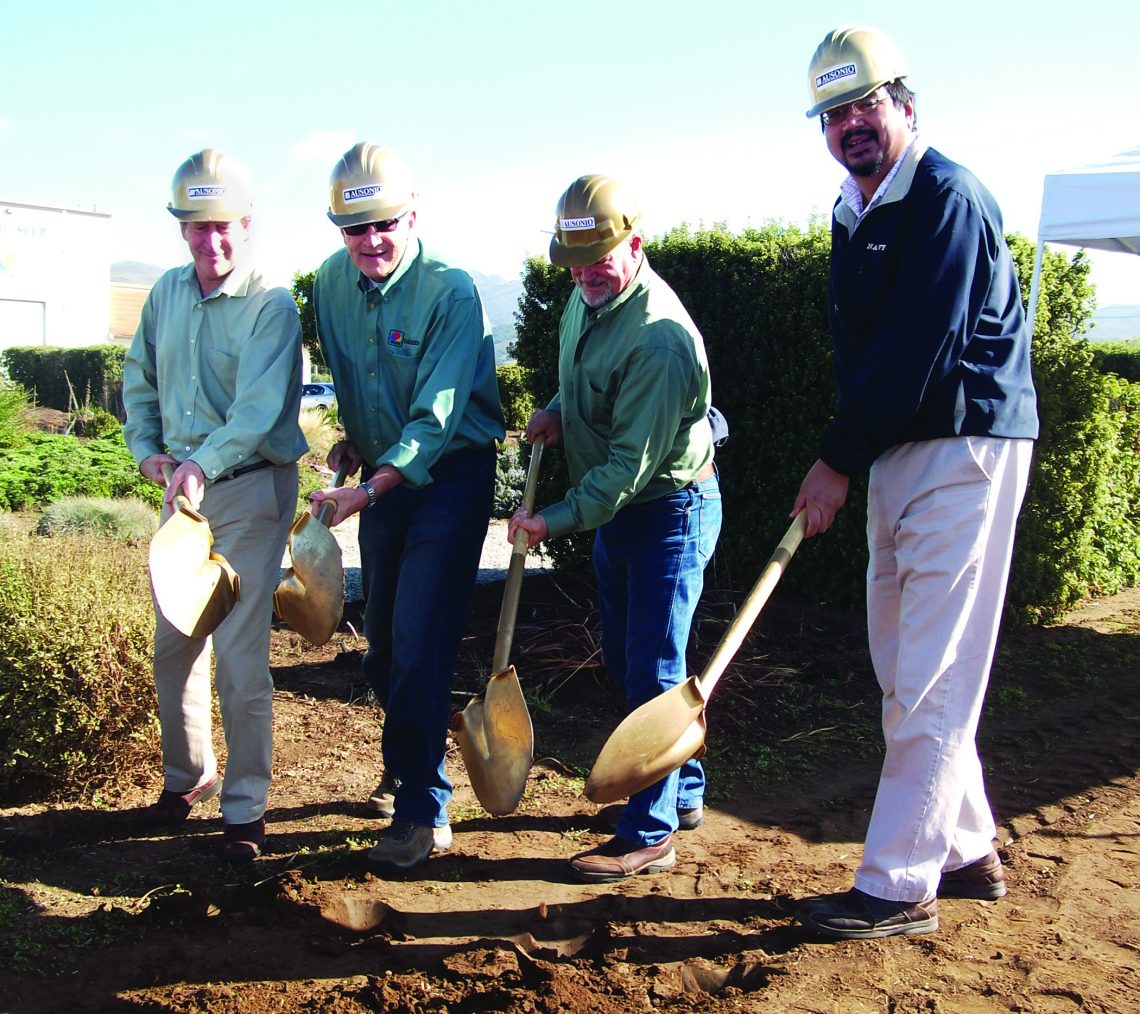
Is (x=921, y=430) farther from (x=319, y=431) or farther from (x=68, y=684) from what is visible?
(x=319, y=431)

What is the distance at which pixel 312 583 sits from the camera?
3.39 meters

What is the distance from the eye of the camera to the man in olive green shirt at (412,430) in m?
3.33

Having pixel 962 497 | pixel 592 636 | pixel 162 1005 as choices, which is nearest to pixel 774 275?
pixel 592 636

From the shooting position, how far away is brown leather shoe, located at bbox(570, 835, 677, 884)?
339 cm

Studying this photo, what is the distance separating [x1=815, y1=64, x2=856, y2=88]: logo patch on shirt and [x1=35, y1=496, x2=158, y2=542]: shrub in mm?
5816

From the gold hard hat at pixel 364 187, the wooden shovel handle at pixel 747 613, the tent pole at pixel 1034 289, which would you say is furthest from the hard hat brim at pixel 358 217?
the tent pole at pixel 1034 289

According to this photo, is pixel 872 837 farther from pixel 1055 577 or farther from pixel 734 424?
pixel 1055 577

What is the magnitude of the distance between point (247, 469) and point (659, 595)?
1394 mm

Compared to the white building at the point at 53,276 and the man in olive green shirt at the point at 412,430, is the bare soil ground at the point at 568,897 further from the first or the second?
the white building at the point at 53,276

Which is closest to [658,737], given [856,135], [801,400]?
[856,135]

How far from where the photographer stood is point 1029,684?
18.4ft

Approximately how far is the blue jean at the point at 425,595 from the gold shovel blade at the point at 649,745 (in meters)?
0.74

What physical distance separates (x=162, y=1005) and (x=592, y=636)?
3.22 meters

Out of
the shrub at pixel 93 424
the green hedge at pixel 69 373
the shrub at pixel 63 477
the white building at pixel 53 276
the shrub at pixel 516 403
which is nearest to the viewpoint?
the shrub at pixel 516 403
